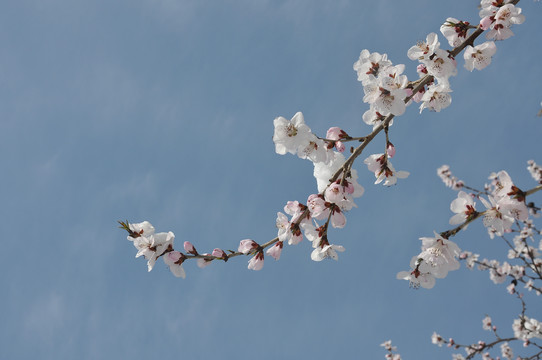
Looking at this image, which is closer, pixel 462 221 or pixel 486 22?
pixel 462 221

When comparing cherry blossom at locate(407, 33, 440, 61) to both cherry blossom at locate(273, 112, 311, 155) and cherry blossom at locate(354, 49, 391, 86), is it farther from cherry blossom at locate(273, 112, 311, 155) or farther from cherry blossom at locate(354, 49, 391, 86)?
cherry blossom at locate(273, 112, 311, 155)

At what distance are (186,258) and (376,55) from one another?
91.3 inches

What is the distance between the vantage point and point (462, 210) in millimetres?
2662

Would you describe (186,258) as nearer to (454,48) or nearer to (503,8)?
(454,48)

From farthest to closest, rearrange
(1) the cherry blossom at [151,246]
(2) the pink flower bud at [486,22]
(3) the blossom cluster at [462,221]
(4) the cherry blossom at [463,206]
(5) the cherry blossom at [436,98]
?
(5) the cherry blossom at [436,98], (1) the cherry blossom at [151,246], (2) the pink flower bud at [486,22], (4) the cherry blossom at [463,206], (3) the blossom cluster at [462,221]

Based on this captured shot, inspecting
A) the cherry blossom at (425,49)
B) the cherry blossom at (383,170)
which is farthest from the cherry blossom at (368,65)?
the cherry blossom at (383,170)

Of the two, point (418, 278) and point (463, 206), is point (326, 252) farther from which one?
point (463, 206)

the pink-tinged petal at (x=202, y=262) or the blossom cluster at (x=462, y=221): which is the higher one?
the pink-tinged petal at (x=202, y=262)

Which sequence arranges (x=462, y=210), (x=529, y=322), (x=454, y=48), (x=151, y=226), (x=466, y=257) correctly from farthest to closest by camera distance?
(x=466, y=257), (x=529, y=322), (x=151, y=226), (x=454, y=48), (x=462, y=210)

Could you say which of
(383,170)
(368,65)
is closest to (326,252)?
(383,170)

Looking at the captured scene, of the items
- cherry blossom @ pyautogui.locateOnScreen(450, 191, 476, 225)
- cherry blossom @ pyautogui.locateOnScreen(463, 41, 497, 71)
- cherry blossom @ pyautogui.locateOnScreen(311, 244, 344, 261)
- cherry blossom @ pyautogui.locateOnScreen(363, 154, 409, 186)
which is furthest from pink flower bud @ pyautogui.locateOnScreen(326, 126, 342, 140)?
cherry blossom @ pyautogui.locateOnScreen(463, 41, 497, 71)

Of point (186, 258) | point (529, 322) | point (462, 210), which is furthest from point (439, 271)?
point (529, 322)

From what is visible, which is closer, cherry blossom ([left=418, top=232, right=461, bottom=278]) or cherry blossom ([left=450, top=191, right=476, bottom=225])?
cherry blossom ([left=450, top=191, right=476, bottom=225])

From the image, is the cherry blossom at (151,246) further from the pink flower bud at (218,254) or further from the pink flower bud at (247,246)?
the pink flower bud at (247,246)
